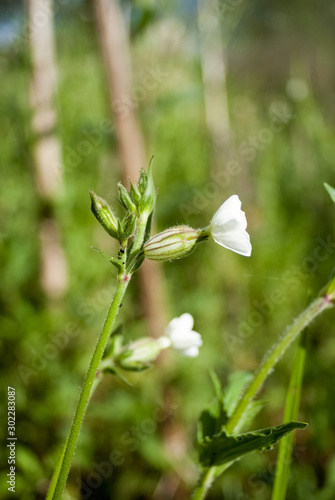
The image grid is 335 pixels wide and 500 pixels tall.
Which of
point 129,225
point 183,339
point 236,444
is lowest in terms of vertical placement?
point 236,444

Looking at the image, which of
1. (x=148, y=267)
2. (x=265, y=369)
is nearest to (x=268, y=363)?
(x=265, y=369)

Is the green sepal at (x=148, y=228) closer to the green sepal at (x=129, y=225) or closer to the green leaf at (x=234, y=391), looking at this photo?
the green sepal at (x=129, y=225)

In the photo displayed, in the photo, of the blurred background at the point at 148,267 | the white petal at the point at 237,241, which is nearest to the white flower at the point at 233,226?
the white petal at the point at 237,241

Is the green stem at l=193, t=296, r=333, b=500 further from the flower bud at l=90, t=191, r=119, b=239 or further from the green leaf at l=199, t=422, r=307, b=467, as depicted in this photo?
the flower bud at l=90, t=191, r=119, b=239

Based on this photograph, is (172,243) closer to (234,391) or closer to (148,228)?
(148,228)

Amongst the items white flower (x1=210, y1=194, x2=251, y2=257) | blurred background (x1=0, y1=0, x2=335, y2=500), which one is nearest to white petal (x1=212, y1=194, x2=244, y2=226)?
white flower (x1=210, y1=194, x2=251, y2=257)

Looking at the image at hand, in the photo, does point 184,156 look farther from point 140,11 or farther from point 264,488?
point 264,488
